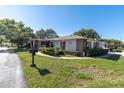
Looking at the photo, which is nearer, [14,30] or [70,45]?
[70,45]

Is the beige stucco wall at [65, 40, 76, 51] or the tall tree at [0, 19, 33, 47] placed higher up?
the tall tree at [0, 19, 33, 47]

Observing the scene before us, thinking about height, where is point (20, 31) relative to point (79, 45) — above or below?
above

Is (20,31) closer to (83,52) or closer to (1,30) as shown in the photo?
(1,30)

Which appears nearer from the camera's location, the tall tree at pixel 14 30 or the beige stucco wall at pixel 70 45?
the beige stucco wall at pixel 70 45

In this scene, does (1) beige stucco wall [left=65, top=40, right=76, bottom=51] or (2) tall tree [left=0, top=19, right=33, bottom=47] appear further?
(2) tall tree [left=0, top=19, right=33, bottom=47]

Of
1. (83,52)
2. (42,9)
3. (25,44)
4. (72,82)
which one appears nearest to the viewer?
(72,82)

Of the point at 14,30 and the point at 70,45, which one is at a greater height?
the point at 14,30

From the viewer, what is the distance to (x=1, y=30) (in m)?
37.5

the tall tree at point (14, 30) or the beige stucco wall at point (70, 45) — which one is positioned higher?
the tall tree at point (14, 30)
